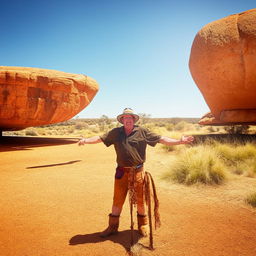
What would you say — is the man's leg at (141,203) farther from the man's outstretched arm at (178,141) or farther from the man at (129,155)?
the man's outstretched arm at (178,141)

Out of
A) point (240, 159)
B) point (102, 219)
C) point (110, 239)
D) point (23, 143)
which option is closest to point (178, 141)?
point (110, 239)

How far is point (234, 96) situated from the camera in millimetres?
8695

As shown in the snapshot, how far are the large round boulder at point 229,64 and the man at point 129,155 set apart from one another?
6845 mm

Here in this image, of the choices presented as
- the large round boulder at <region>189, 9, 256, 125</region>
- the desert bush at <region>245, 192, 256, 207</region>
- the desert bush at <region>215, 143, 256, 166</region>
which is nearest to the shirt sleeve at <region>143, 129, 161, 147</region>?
the desert bush at <region>245, 192, 256, 207</region>

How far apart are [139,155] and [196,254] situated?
4.33 ft

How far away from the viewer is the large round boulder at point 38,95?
35.9 feet

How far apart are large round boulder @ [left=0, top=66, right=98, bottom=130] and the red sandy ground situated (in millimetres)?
7142

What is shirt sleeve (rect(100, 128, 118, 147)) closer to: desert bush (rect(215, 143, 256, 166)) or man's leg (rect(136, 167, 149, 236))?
man's leg (rect(136, 167, 149, 236))

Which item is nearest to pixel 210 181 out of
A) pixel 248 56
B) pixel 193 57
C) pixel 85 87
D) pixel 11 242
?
pixel 11 242

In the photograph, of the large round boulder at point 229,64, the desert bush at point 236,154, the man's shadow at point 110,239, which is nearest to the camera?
the man's shadow at point 110,239

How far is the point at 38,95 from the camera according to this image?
1173cm

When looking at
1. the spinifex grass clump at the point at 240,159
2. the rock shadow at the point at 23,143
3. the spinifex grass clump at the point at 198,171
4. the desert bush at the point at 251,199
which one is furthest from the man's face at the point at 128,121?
the rock shadow at the point at 23,143

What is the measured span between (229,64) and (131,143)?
734cm

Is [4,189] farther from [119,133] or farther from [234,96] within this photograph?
[234,96]
